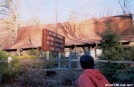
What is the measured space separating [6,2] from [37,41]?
878 inches

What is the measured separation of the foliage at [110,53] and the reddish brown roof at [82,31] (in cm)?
968

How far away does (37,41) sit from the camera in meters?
25.1

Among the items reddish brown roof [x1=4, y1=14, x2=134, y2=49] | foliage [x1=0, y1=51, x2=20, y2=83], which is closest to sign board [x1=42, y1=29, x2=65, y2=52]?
foliage [x1=0, y1=51, x2=20, y2=83]

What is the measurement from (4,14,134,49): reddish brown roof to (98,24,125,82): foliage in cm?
968

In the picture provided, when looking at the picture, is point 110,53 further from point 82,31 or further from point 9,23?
point 9,23

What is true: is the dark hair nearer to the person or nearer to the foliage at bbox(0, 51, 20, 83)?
the person

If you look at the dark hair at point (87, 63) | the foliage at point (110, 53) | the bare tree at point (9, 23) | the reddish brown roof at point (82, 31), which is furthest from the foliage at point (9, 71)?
the bare tree at point (9, 23)

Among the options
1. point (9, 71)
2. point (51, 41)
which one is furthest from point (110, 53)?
point (9, 71)

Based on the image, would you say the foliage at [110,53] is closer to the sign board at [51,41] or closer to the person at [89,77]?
the sign board at [51,41]

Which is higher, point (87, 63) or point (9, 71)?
point (87, 63)

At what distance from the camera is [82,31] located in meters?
25.0

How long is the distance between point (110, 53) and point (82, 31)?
15.0 m

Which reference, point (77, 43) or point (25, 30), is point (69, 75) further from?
point (25, 30)

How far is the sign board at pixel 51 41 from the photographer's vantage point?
411 inches
